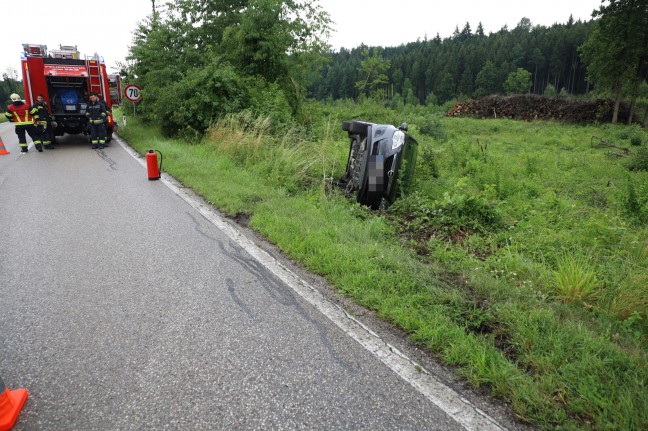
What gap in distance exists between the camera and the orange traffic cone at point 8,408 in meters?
2.12

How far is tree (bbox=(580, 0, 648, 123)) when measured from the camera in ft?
90.3

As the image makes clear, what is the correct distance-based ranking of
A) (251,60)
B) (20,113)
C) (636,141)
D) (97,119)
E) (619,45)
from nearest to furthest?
(20,113) < (97,119) < (251,60) < (636,141) < (619,45)

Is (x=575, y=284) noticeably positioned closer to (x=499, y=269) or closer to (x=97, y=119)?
(x=499, y=269)

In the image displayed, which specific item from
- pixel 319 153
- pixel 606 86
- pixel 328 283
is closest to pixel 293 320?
pixel 328 283

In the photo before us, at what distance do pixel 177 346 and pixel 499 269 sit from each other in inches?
129

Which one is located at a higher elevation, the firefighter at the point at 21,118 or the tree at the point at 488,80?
the tree at the point at 488,80

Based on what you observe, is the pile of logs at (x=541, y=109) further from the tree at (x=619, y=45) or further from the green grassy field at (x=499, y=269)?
the green grassy field at (x=499, y=269)

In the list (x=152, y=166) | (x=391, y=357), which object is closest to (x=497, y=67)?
(x=152, y=166)

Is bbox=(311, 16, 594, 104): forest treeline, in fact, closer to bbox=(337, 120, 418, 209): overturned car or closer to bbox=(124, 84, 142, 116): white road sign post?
bbox=(124, 84, 142, 116): white road sign post

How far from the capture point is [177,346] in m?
2.88

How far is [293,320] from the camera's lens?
128 inches

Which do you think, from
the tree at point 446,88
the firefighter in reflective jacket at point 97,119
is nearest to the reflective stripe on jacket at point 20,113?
the firefighter in reflective jacket at point 97,119

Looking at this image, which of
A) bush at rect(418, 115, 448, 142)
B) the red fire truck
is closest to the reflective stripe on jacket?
the red fire truck

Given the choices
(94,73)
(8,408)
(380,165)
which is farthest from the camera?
(94,73)
